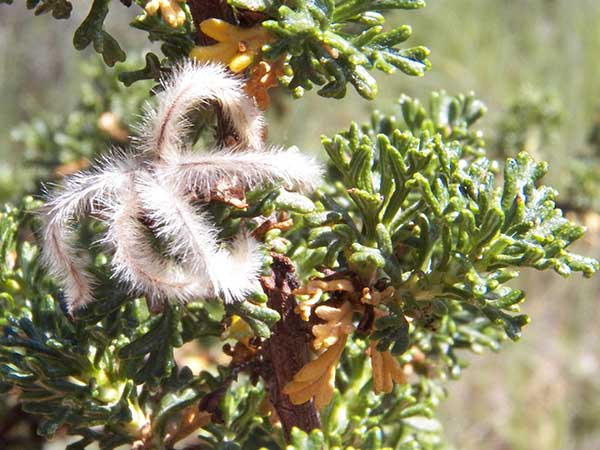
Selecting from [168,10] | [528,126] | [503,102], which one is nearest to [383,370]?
[168,10]

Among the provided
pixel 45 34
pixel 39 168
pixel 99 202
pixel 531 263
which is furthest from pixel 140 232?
pixel 45 34

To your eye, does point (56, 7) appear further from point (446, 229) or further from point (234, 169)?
point (446, 229)

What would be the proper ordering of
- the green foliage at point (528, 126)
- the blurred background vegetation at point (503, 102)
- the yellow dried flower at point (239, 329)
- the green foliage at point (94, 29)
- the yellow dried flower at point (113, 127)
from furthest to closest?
the blurred background vegetation at point (503, 102), the green foliage at point (528, 126), the yellow dried flower at point (113, 127), the yellow dried flower at point (239, 329), the green foliage at point (94, 29)

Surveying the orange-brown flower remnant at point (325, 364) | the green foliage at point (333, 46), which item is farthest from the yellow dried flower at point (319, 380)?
the green foliage at point (333, 46)

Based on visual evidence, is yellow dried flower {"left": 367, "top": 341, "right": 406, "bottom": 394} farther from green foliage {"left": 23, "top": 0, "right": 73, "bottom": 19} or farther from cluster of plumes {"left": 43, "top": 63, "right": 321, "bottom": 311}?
green foliage {"left": 23, "top": 0, "right": 73, "bottom": 19}

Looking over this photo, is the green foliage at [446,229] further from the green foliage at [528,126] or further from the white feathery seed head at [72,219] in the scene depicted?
the green foliage at [528,126]

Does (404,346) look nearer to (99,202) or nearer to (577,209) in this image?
(99,202)
